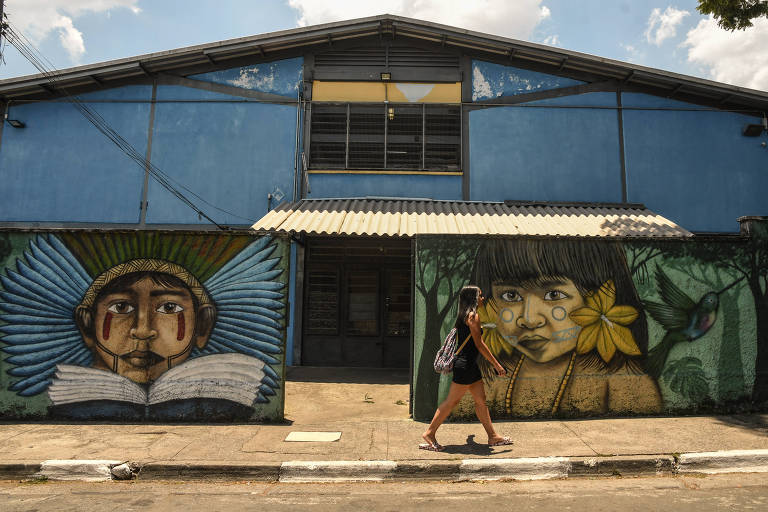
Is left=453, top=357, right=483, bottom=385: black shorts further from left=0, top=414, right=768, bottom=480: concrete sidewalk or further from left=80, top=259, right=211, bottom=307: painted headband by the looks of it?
left=80, top=259, right=211, bottom=307: painted headband

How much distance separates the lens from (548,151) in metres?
11.0

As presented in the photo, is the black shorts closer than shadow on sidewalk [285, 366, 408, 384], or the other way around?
the black shorts

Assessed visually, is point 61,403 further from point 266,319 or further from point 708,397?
point 708,397

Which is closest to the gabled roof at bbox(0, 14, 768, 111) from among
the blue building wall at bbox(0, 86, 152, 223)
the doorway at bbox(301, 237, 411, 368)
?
the blue building wall at bbox(0, 86, 152, 223)

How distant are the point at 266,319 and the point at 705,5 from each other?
379 inches

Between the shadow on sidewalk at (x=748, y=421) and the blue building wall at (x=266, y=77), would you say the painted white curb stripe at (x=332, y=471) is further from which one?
the blue building wall at (x=266, y=77)

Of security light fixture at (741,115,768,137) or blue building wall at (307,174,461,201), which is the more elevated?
security light fixture at (741,115,768,137)

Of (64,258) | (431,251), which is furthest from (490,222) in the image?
(64,258)

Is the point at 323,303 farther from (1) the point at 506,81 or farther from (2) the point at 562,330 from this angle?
(1) the point at 506,81

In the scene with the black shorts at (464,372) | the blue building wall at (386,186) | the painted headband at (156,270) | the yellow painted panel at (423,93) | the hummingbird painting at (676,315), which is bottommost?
the black shorts at (464,372)

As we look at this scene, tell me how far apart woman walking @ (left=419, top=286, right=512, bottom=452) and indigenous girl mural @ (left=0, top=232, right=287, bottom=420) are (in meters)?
2.10

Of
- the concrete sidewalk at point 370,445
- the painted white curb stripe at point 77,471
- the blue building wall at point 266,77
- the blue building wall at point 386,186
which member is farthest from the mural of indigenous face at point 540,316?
the blue building wall at point 266,77

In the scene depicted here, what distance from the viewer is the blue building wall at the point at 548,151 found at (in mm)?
10938

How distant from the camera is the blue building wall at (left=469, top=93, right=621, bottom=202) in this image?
10938 mm
